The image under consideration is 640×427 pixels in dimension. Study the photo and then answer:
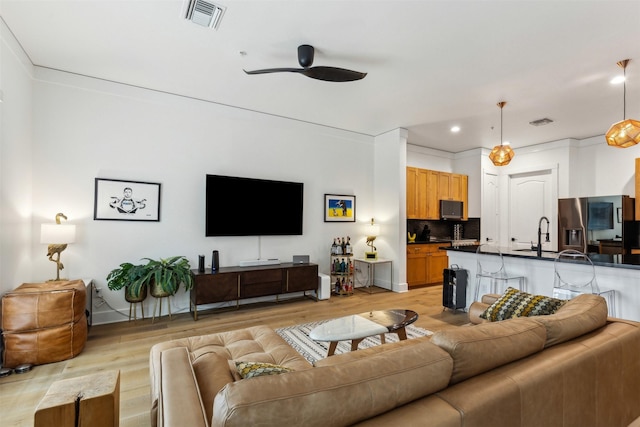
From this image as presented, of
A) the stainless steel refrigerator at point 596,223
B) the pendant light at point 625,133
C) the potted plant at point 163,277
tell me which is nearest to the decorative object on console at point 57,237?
the potted plant at point 163,277

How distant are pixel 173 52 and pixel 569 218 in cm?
694

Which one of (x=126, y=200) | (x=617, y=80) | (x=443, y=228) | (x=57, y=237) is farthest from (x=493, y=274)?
(x=57, y=237)

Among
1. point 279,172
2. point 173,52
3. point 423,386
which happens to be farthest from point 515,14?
point 279,172

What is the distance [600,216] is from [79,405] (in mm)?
7160

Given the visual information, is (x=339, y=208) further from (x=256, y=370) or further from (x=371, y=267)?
(x=256, y=370)

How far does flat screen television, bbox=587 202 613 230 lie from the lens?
17.4 feet

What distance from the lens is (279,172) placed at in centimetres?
513

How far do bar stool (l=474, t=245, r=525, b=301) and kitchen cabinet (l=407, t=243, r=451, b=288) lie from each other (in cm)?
181

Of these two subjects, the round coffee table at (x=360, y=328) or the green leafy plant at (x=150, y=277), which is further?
the green leafy plant at (x=150, y=277)

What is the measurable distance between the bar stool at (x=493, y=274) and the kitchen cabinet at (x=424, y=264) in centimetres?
181

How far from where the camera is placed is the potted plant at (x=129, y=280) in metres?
3.61

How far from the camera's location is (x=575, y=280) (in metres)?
3.26

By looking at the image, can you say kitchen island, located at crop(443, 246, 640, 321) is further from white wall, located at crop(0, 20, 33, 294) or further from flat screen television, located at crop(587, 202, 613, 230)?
white wall, located at crop(0, 20, 33, 294)

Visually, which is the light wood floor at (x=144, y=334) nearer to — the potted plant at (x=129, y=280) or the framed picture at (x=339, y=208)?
the potted plant at (x=129, y=280)
